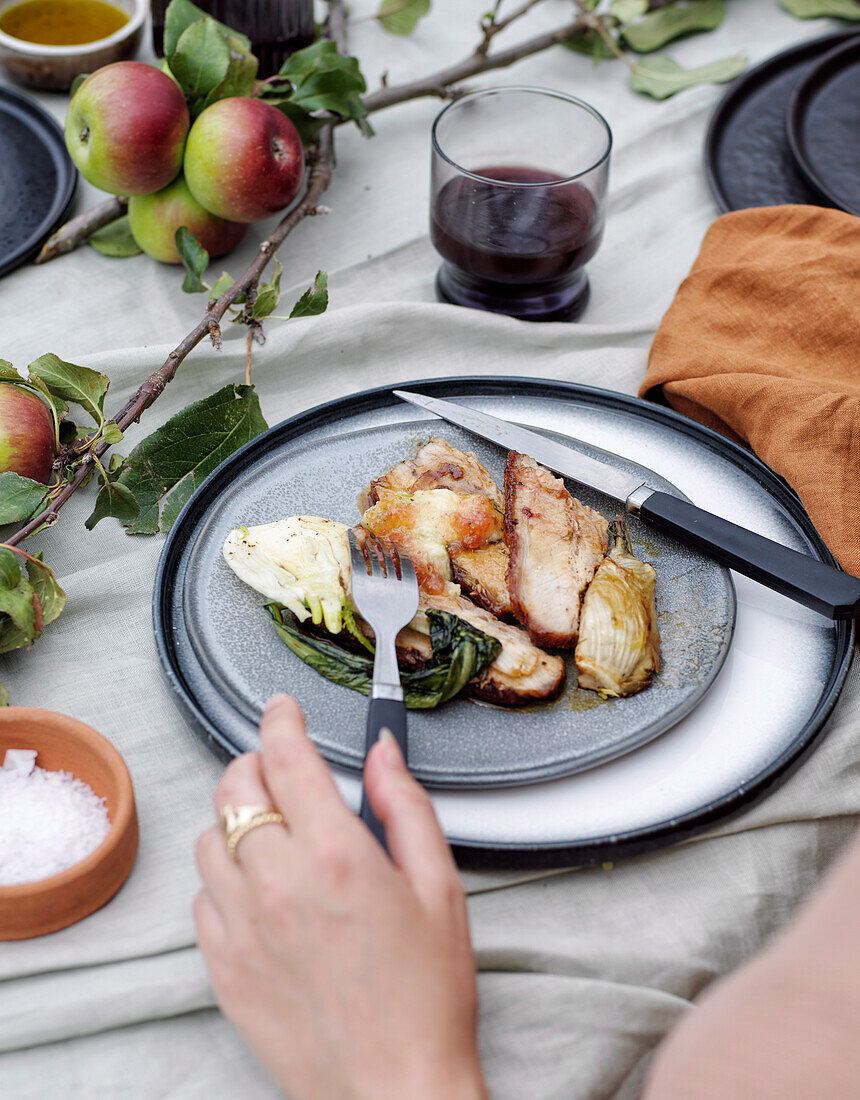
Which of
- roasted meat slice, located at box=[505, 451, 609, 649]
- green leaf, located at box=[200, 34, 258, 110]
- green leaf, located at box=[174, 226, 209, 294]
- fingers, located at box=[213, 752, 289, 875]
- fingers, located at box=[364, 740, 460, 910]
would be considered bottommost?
roasted meat slice, located at box=[505, 451, 609, 649]

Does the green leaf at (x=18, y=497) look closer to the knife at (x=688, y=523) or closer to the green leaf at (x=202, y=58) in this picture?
the knife at (x=688, y=523)

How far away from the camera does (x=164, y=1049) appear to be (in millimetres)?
920

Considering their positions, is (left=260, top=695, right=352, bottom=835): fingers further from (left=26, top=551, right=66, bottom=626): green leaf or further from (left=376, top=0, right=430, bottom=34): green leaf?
(left=376, top=0, right=430, bottom=34): green leaf

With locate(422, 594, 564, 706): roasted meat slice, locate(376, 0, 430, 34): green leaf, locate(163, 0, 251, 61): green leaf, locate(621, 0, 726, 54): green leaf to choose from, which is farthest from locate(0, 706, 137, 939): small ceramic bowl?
locate(621, 0, 726, 54): green leaf

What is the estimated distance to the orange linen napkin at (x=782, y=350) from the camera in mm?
1383

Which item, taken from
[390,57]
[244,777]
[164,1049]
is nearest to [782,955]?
[244,777]

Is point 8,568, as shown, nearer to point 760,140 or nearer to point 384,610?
point 384,610

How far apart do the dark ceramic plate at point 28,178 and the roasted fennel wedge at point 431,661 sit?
1119 mm

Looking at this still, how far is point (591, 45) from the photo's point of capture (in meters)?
2.38

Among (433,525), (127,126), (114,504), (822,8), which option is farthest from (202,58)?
(822,8)

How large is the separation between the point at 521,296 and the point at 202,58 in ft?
2.29

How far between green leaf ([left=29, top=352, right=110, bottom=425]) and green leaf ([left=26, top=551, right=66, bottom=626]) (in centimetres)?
25

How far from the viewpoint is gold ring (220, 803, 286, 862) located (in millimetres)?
849

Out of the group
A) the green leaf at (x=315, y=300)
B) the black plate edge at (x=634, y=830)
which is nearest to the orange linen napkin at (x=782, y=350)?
the black plate edge at (x=634, y=830)
